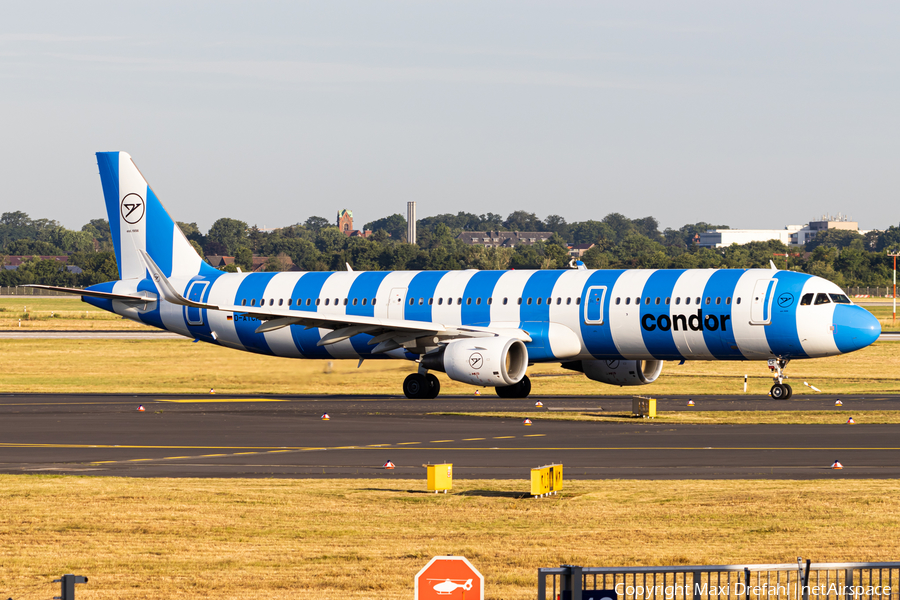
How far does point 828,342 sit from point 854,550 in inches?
1009

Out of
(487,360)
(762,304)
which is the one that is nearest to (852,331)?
(762,304)

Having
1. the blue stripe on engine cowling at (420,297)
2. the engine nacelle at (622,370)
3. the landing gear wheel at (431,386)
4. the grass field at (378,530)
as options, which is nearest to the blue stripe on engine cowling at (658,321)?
the engine nacelle at (622,370)

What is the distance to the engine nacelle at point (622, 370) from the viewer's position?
45.5 metres

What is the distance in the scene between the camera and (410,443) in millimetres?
29391

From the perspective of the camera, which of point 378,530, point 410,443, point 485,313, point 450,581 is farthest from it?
point 485,313

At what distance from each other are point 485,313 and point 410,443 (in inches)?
605

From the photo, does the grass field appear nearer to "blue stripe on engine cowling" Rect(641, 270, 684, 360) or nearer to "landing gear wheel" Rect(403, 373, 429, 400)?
"blue stripe on engine cowling" Rect(641, 270, 684, 360)

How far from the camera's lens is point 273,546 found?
16.2 meters

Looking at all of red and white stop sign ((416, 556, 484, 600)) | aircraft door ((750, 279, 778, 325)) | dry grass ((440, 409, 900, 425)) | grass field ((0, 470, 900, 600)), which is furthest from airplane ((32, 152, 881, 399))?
red and white stop sign ((416, 556, 484, 600))

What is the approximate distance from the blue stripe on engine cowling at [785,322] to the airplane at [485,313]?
0.03m

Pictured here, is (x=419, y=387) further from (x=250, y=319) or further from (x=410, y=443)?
(x=410, y=443)

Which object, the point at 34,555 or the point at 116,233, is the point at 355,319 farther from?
the point at 34,555

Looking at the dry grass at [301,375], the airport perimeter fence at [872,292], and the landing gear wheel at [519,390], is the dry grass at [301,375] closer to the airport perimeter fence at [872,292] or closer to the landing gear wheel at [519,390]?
the landing gear wheel at [519,390]

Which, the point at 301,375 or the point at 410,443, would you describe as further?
the point at 301,375
